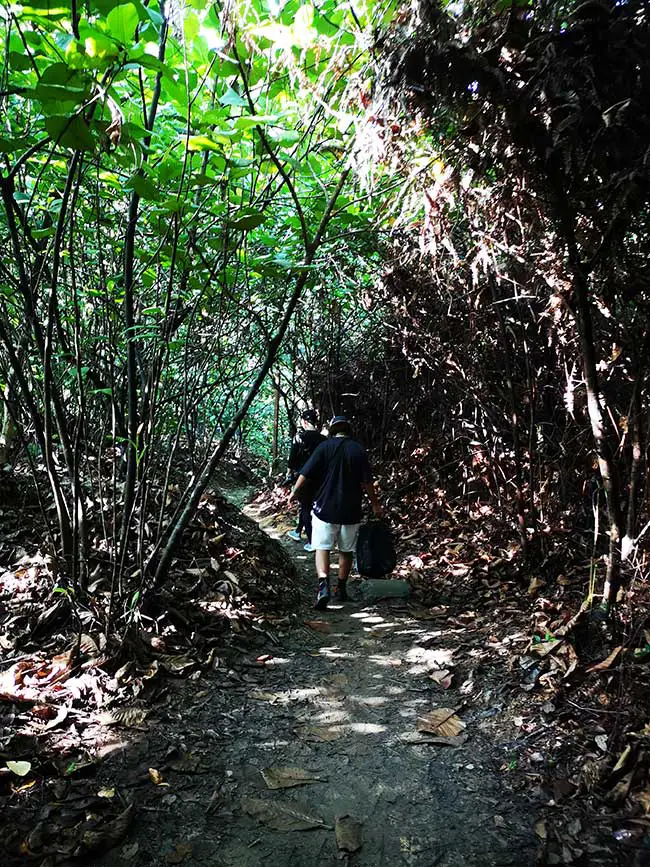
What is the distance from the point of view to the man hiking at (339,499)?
5.53m

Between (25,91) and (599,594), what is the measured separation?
3.85m

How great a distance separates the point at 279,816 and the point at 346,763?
1.65ft

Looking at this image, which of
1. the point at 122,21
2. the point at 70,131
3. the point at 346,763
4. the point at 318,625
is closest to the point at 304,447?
the point at 318,625

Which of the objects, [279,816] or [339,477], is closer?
[279,816]

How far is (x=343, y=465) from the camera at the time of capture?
5578mm

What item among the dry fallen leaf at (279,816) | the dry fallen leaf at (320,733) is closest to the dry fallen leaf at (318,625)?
the dry fallen leaf at (320,733)

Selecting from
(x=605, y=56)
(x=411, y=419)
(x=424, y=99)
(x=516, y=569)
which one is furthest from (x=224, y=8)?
(x=411, y=419)

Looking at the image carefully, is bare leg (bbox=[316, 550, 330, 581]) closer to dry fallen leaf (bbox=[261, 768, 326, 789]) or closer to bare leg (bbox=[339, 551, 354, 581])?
bare leg (bbox=[339, 551, 354, 581])

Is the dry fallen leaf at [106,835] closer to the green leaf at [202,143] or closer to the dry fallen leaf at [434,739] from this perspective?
the dry fallen leaf at [434,739]

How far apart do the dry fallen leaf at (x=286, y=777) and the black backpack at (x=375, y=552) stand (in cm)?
289

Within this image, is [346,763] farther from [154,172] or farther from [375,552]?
[154,172]

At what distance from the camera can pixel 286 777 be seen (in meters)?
2.70

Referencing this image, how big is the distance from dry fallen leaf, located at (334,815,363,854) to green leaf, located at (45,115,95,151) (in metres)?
2.93

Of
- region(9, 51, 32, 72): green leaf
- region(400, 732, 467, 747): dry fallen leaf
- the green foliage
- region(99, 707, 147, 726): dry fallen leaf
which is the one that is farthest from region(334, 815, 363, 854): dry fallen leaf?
region(9, 51, 32, 72): green leaf
